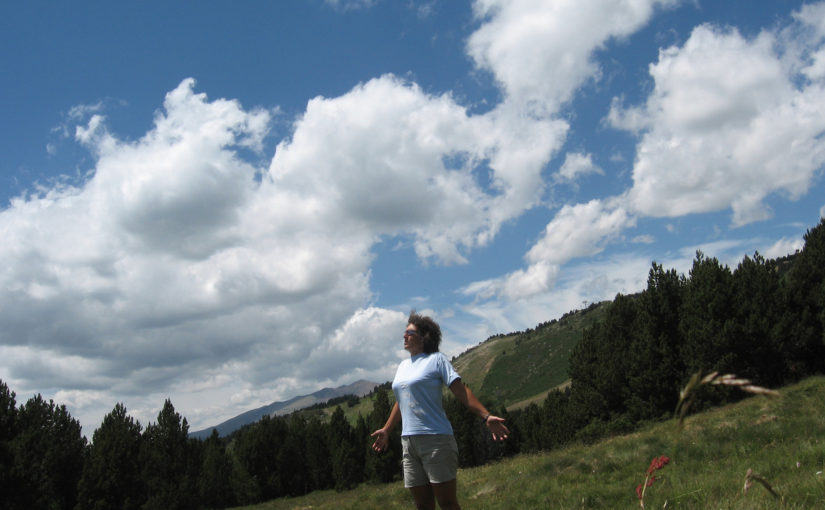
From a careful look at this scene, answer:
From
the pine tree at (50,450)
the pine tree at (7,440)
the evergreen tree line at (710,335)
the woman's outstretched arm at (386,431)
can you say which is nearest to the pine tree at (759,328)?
the evergreen tree line at (710,335)

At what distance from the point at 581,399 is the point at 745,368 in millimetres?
14672

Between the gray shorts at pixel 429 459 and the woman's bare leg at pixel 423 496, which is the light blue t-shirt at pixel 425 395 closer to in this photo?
the gray shorts at pixel 429 459

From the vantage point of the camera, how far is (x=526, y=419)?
63.9 m

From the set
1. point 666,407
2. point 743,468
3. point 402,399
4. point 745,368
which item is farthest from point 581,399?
point 402,399

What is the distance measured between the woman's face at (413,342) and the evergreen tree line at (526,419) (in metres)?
22.8

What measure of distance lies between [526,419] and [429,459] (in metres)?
63.6

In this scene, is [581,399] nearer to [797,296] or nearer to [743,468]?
[797,296]

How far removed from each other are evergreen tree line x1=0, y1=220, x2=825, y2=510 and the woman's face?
22788mm

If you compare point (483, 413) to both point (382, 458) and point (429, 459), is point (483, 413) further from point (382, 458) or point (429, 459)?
point (382, 458)

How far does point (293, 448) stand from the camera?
211 feet

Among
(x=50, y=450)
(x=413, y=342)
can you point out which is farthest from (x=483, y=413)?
(x=50, y=450)

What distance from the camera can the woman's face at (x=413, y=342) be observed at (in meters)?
5.11

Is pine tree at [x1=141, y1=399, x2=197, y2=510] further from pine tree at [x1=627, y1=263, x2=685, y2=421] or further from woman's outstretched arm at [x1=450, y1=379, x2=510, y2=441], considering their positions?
woman's outstretched arm at [x1=450, y1=379, x2=510, y2=441]

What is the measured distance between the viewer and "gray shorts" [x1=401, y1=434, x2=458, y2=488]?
4.56 metres
